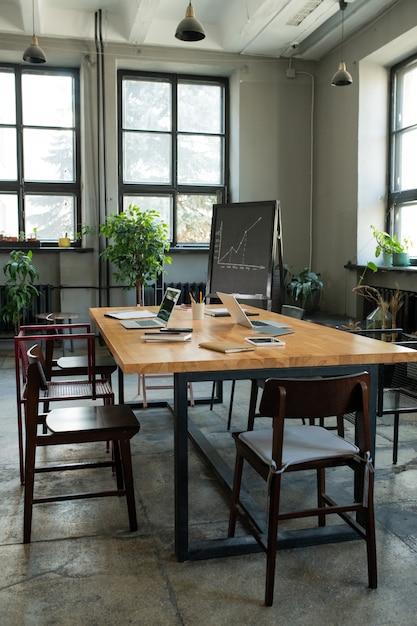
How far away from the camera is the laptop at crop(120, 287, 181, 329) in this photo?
300 centimetres

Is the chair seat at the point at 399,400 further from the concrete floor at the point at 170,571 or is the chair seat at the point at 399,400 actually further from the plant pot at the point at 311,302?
the plant pot at the point at 311,302

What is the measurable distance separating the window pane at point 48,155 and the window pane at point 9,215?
0.33 m

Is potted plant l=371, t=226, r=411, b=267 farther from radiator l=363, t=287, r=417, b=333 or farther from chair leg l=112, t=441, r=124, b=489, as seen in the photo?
chair leg l=112, t=441, r=124, b=489

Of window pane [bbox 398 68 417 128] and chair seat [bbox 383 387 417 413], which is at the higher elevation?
window pane [bbox 398 68 417 128]

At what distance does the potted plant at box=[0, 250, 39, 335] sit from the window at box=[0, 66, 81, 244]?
2.15 feet

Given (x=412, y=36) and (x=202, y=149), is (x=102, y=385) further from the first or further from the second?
(x=202, y=149)

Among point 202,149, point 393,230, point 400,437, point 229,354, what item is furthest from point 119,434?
point 202,149

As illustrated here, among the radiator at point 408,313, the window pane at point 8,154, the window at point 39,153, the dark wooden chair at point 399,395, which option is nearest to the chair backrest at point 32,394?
the dark wooden chair at point 399,395

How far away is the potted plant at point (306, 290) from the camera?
681 cm

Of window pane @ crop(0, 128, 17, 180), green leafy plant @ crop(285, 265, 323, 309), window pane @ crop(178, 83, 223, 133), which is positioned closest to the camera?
green leafy plant @ crop(285, 265, 323, 309)

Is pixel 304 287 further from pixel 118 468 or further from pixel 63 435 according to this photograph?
pixel 63 435

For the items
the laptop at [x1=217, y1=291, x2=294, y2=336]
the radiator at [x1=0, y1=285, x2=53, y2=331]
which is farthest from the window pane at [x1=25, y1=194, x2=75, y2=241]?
the laptop at [x1=217, y1=291, x2=294, y2=336]

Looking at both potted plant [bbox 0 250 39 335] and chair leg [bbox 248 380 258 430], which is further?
potted plant [bbox 0 250 39 335]

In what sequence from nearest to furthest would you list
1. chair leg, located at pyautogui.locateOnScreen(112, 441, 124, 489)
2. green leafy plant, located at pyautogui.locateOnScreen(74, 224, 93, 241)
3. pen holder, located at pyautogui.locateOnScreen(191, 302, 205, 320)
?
chair leg, located at pyautogui.locateOnScreen(112, 441, 124, 489)
pen holder, located at pyautogui.locateOnScreen(191, 302, 205, 320)
green leafy plant, located at pyautogui.locateOnScreen(74, 224, 93, 241)
